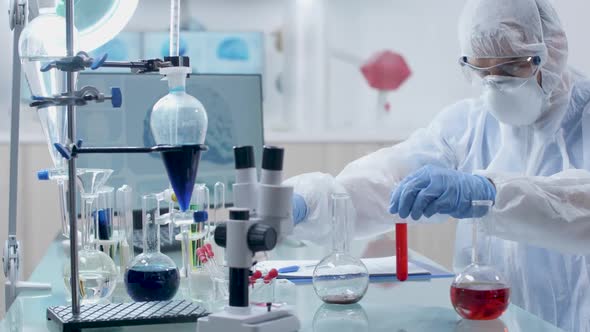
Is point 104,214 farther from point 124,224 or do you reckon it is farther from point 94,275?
point 94,275

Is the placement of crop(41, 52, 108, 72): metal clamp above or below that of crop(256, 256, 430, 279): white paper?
above

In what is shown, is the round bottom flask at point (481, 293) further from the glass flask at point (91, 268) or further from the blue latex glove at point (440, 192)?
the glass flask at point (91, 268)

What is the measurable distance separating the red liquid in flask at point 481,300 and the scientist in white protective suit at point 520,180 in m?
0.36

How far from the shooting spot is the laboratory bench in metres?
1.23

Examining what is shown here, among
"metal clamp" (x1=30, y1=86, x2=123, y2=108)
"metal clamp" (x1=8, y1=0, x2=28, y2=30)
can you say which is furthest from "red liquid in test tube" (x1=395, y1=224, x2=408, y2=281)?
"metal clamp" (x1=8, y1=0, x2=28, y2=30)

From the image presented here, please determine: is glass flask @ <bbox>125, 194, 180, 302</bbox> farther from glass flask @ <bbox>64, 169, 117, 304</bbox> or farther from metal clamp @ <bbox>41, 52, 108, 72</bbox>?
metal clamp @ <bbox>41, 52, 108, 72</bbox>

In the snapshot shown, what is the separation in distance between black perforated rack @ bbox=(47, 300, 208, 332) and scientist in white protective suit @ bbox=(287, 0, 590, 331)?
1.84 feet

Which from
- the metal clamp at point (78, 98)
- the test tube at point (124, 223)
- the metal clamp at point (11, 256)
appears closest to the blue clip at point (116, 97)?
the metal clamp at point (78, 98)

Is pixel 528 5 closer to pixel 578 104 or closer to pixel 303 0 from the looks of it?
pixel 578 104

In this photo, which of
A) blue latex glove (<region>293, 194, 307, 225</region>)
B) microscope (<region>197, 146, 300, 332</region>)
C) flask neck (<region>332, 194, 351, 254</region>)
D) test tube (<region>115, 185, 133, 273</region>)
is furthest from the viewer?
blue latex glove (<region>293, 194, 307, 225</region>)

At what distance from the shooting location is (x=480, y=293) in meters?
1.22

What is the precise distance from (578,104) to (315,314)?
94 cm

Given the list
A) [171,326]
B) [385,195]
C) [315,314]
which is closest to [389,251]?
[385,195]

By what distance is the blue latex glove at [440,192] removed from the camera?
5.21 ft
